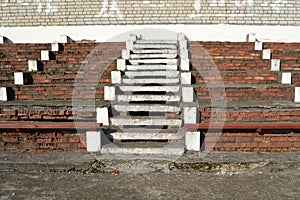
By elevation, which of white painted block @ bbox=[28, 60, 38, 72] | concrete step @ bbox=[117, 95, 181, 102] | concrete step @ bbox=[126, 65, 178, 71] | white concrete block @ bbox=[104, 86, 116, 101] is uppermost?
white painted block @ bbox=[28, 60, 38, 72]

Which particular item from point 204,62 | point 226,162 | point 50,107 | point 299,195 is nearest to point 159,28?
point 204,62

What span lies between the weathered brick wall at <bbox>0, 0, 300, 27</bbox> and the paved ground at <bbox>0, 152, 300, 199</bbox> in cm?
829

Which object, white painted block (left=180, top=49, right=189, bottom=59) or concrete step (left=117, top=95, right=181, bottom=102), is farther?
white painted block (left=180, top=49, right=189, bottom=59)

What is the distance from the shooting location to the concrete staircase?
587 centimetres

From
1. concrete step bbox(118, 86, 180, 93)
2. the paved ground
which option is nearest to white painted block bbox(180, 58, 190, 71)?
concrete step bbox(118, 86, 180, 93)

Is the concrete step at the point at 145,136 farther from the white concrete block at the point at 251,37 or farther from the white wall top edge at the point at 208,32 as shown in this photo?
the white concrete block at the point at 251,37

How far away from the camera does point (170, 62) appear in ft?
29.1

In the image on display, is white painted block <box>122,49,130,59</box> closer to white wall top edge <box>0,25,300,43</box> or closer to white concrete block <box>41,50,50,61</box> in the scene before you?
white concrete block <box>41,50,50,61</box>

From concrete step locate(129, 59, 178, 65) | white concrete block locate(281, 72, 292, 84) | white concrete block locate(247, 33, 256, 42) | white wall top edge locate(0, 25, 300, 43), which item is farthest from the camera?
white wall top edge locate(0, 25, 300, 43)

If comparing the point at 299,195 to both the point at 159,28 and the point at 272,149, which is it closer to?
the point at 272,149

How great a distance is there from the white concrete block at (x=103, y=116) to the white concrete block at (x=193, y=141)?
155cm

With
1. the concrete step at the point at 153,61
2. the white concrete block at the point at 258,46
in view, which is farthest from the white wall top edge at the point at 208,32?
the concrete step at the point at 153,61

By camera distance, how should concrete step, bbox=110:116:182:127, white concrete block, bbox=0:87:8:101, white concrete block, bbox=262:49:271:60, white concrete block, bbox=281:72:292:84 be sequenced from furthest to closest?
white concrete block, bbox=262:49:271:60, white concrete block, bbox=281:72:292:84, white concrete block, bbox=0:87:8:101, concrete step, bbox=110:116:182:127

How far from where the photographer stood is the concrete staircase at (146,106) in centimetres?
587
